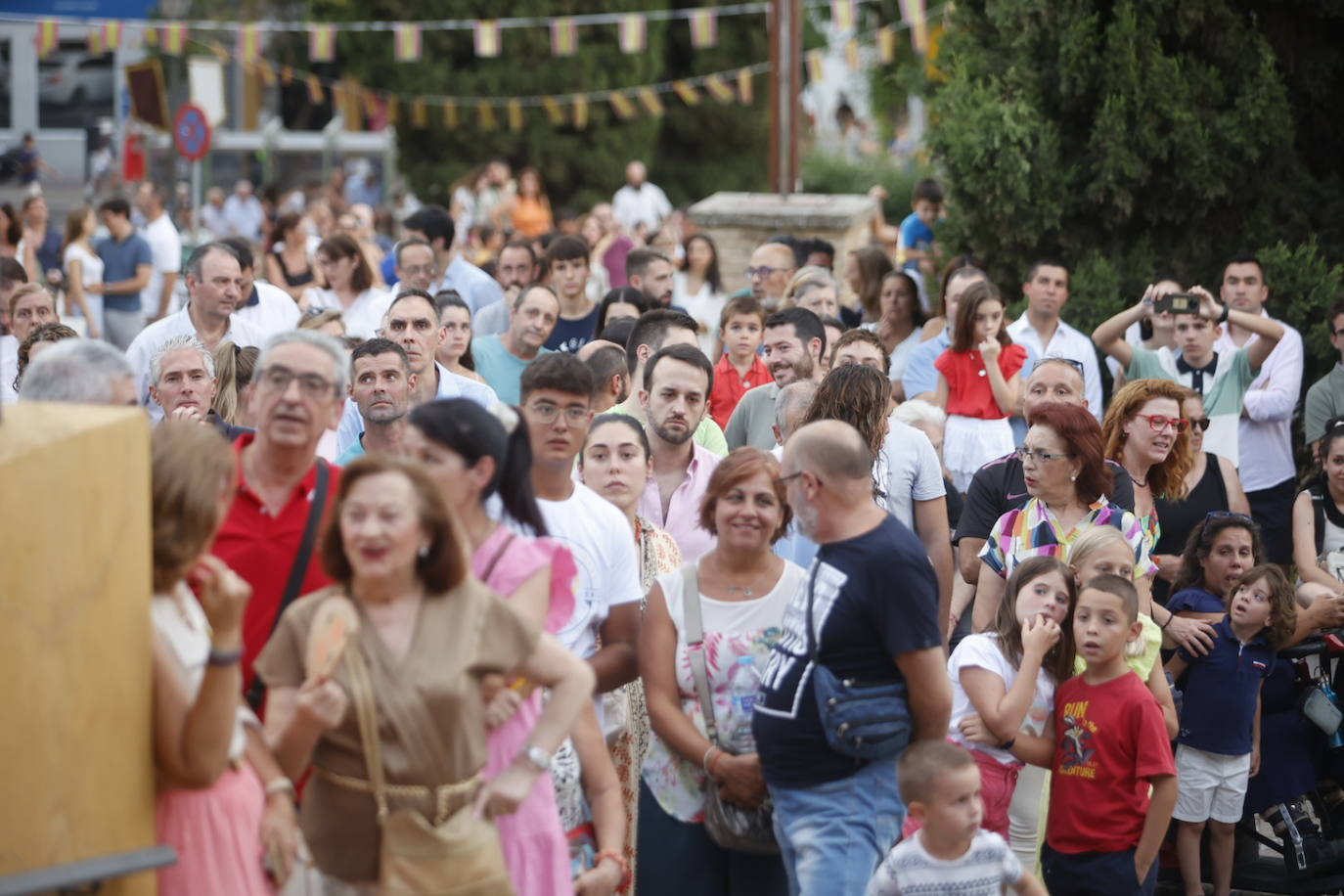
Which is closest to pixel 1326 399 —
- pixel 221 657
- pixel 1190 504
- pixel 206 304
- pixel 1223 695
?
pixel 1190 504

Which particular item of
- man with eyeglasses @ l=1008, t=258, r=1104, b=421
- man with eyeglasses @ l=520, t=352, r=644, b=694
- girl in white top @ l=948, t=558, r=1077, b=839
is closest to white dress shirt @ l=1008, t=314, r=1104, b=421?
man with eyeglasses @ l=1008, t=258, r=1104, b=421

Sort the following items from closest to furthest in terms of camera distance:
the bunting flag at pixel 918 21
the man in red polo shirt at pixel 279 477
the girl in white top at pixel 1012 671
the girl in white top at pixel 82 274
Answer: the man in red polo shirt at pixel 279 477 < the girl in white top at pixel 1012 671 < the girl in white top at pixel 82 274 < the bunting flag at pixel 918 21

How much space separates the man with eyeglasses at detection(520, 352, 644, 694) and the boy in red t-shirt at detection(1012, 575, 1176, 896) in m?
1.50

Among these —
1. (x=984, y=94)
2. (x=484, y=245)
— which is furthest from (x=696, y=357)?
(x=484, y=245)

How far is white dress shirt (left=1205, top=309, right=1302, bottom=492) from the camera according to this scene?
9008mm

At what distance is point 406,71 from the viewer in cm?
3000

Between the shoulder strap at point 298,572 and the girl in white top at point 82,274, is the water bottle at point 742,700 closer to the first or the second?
the shoulder strap at point 298,572

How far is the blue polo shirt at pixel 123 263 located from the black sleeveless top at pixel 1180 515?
9762mm

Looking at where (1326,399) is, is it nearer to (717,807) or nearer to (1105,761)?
(1105,761)

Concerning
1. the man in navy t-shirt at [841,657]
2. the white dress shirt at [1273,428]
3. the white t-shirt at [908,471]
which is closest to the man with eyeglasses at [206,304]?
the white t-shirt at [908,471]

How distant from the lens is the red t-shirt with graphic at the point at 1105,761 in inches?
217

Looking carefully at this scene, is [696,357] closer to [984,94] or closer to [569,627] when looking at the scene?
[569,627]

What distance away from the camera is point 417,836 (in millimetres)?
3633

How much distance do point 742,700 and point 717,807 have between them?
12.4 inches
